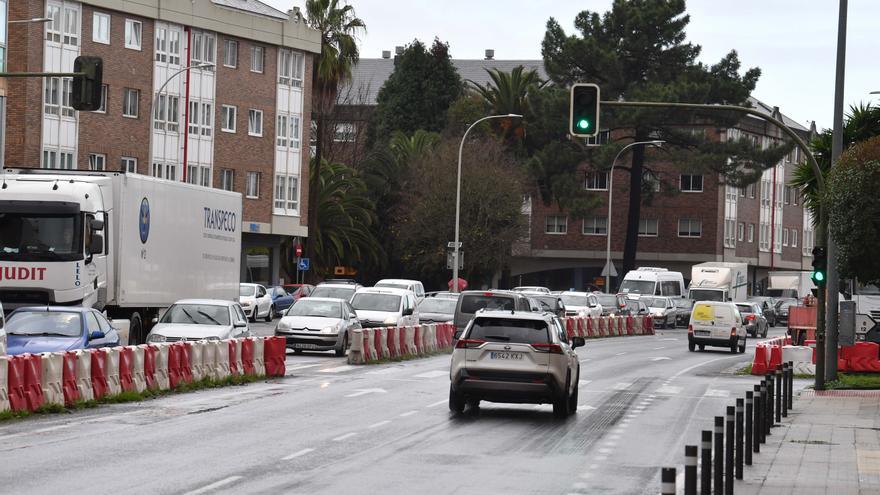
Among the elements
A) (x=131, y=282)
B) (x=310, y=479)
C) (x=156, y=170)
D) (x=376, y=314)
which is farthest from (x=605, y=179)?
(x=310, y=479)

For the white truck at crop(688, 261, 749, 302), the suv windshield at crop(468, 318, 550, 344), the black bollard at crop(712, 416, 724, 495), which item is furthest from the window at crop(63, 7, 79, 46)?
the black bollard at crop(712, 416, 724, 495)

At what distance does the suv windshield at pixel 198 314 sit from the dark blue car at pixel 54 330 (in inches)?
200

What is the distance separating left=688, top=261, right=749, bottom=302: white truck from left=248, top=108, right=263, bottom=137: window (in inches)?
875

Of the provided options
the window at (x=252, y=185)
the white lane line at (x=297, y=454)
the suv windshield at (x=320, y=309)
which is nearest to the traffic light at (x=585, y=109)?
the suv windshield at (x=320, y=309)

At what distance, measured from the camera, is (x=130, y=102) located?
6769 cm

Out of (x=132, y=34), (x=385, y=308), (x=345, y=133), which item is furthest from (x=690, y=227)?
(x=385, y=308)

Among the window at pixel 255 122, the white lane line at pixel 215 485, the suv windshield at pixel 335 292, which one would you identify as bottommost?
the white lane line at pixel 215 485

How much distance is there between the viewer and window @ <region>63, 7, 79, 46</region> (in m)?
63.3

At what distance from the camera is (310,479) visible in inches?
560

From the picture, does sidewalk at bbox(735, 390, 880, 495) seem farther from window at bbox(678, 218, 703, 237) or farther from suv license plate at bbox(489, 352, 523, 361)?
window at bbox(678, 218, 703, 237)

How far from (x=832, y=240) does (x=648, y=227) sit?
2963 inches

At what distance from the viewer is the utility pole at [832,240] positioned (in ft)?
101

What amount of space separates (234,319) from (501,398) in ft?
33.6

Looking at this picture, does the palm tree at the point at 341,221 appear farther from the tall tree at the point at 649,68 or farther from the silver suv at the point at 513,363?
the silver suv at the point at 513,363
